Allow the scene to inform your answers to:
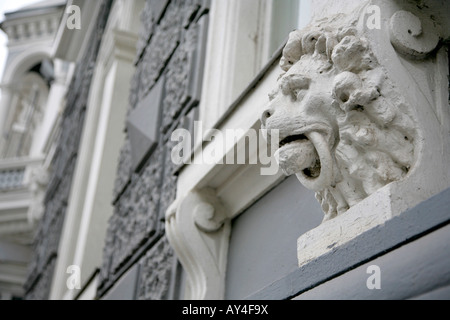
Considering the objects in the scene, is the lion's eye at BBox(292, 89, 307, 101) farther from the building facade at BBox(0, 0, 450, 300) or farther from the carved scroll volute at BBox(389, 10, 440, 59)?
the carved scroll volute at BBox(389, 10, 440, 59)

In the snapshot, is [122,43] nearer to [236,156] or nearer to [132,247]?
[132,247]

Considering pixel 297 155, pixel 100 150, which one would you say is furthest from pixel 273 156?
pixel 100 150

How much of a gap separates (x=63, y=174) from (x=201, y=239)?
5723 mm

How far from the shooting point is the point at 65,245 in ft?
23.6

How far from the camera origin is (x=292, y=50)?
2182 millimetres

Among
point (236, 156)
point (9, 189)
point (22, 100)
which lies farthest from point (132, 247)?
point (22, 100)

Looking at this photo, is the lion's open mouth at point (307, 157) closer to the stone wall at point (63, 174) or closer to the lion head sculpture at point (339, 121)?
the lion head sculpture at point (339, 121)

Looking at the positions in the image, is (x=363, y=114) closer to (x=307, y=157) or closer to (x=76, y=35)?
(x=307, y=157)

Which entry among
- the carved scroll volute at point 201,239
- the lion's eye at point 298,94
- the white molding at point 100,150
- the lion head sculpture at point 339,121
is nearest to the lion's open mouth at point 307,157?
the lion head sculpture at point 339,121

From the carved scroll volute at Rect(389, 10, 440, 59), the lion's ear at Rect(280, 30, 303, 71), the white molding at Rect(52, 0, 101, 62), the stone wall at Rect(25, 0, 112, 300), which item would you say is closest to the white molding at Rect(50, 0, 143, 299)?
the stone wall at Rect(25, 0, 112, 300)

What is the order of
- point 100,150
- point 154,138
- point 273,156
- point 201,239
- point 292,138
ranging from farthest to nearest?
point 100,150
point 154,138
point 201,239
point 273,156
point 292,138

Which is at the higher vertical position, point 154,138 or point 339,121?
point 154,138

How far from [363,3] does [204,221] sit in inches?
59.2

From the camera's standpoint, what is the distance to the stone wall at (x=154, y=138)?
3.99 metres
